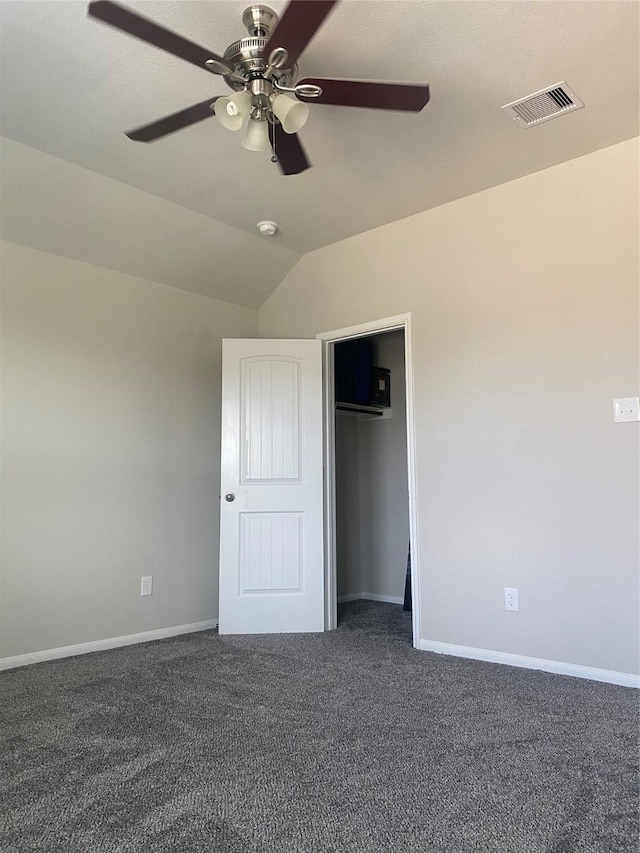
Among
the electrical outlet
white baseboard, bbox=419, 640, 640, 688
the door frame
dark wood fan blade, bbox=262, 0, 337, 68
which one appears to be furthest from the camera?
the door frame

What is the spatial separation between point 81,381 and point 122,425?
382mm

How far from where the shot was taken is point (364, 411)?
495 centimetres

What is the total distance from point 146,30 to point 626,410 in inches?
98.8

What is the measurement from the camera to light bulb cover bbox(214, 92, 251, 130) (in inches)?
73.5

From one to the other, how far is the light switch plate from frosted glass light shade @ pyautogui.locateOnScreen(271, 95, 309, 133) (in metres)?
1.96

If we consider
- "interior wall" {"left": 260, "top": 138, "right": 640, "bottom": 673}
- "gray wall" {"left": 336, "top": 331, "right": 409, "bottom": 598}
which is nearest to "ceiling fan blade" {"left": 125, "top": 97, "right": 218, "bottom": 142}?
"interior wall" {"left": 260, "top": 138, "right": 640, "bottom": 673}

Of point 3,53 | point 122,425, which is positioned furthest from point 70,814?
point 3,53

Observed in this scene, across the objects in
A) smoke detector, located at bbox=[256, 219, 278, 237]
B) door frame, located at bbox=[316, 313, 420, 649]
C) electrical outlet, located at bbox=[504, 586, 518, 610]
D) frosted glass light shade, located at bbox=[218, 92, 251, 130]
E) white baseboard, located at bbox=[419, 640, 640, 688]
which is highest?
smoke detector, located at bbox=[256, 219, 278, 237]

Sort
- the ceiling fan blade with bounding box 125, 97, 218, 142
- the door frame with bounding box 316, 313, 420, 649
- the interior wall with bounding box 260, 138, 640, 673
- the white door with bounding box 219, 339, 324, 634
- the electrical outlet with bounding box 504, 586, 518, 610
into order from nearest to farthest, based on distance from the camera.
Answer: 1. the ceiling fan blade with bounding box 125, 97, 218, 142
2. the interior wall with bounding box 260, 138, 640, 673
3. the electrical outlet with bounding box 504, 586, 518, 610
4. the door frame with bounding box 316, 313, 420, 649
5. the white door with bounding box 219, 339, 324, 634

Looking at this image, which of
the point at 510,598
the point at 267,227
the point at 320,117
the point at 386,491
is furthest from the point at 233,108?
the point at 386,491

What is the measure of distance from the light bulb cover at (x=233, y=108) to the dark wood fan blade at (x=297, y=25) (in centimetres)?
15

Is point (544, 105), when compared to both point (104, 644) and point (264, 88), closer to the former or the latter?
point (264, 88)

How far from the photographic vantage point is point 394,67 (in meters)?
2.27

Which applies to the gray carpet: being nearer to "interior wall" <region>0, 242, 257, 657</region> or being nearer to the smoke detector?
"interior wall" <region>0, 242, 257, 657</region>
